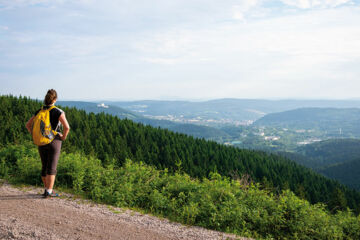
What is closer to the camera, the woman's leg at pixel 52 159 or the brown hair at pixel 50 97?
the brown hair at pixel 50 97

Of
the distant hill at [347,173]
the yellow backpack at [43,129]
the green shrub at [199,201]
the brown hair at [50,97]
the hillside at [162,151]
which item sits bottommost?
the distant hill at [347,173]

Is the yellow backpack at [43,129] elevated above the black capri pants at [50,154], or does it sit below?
above

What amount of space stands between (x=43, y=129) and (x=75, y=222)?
9.00ft

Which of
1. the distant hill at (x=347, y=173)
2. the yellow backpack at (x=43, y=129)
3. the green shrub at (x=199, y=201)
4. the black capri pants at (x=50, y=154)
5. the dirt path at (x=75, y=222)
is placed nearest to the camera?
the dirt path at (x=75, y=222)

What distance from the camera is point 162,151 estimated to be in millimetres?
61688

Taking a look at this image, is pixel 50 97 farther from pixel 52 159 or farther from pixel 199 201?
pixel 199 201

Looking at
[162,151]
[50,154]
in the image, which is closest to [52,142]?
[50,154]

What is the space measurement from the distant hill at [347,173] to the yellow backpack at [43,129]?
155 m

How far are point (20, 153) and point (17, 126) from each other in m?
22.3

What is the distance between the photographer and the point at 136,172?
415 inches

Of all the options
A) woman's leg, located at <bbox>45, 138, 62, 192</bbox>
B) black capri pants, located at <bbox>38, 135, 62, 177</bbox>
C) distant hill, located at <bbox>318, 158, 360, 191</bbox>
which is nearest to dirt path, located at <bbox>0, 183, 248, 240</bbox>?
woman's leg, located at <bbox>45, 138, 62, 192</bbox>

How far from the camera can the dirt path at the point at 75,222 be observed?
18.8 feet

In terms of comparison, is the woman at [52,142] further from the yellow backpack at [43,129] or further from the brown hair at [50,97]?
the yellow backpack at [43,129]

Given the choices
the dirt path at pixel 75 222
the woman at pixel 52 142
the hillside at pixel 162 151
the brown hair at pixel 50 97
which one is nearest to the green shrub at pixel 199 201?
the dirt path at pixel 75 222
